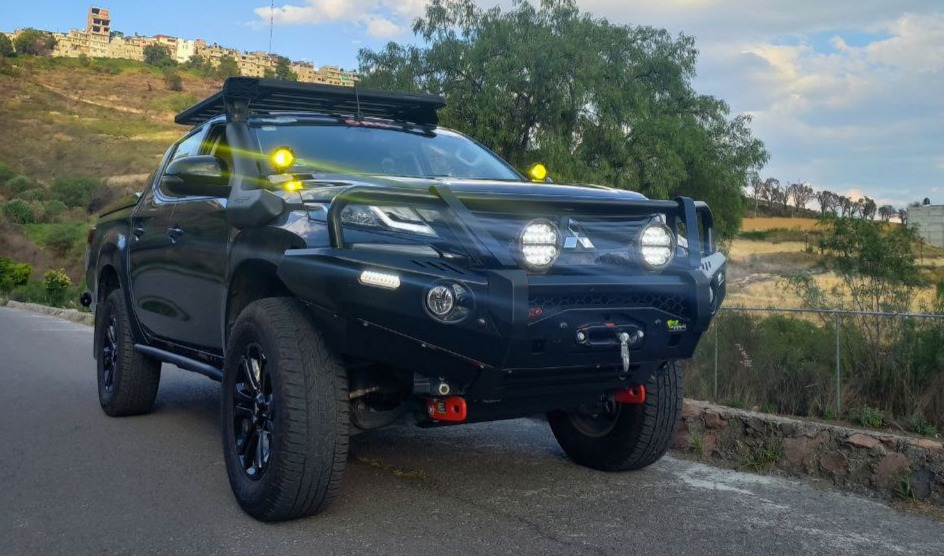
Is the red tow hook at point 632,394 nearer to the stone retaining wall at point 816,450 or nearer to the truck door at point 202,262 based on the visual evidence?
the stone retaining wall at point 816,450

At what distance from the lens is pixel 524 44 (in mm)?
28078

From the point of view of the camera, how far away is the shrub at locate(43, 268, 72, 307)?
85.2 feet

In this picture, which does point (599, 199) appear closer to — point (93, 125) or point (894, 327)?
point (894, 327)

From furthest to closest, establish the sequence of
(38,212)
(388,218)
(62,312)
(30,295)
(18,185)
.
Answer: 1. (18,185)
2. (38,212)
3. (30,295)
4. (62,312)
5. (388,218)

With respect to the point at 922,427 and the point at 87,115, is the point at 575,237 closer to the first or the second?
the point at 922,427

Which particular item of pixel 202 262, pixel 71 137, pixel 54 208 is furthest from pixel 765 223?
pixel 71 137

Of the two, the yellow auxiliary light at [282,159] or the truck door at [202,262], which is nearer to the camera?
the yellow auxiliary light at [282,159]

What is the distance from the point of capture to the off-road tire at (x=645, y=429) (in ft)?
16.4

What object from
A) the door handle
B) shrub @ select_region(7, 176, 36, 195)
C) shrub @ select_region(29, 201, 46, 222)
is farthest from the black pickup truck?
shrub @ select_region(7, 176, 36, 195)

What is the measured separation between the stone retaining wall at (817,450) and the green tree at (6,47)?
337 feet

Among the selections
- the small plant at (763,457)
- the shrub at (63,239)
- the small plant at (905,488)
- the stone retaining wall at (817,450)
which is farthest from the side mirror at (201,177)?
the shrub at (63,239)

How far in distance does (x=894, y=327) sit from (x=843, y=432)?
1.40 metres

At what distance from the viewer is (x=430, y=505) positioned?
4586mm

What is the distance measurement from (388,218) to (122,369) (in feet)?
11.7
